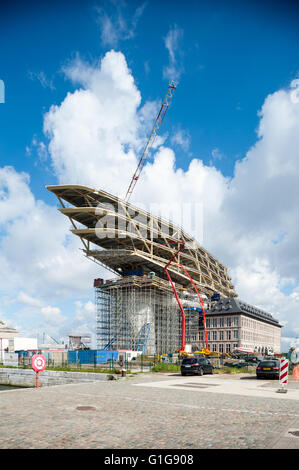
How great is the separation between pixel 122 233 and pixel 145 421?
192 feet

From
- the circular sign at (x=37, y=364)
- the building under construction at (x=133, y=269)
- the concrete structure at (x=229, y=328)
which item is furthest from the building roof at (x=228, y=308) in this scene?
the circular sign at (x=37, y=364)

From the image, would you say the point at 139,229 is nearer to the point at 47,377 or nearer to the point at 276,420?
the point at 47,377

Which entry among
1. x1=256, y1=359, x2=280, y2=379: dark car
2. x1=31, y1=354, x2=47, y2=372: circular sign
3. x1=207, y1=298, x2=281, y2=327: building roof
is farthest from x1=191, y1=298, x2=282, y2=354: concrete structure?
x1=31, y1=354, x2=47, y2=372: circular sign

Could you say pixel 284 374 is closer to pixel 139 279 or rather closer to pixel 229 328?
pixel 139 279

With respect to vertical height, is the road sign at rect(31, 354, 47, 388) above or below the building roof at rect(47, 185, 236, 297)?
below

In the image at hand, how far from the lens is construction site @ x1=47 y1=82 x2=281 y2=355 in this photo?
228 feet

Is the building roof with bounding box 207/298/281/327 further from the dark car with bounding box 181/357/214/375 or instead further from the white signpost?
the white signpost

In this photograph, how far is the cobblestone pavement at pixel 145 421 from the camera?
338 inches

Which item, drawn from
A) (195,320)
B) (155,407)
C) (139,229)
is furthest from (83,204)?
(155,407)

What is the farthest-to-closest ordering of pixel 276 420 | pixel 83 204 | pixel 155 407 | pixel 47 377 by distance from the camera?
pixel 83 204 < pixel 47 377 < pixel 155 407 < pixel 276 420

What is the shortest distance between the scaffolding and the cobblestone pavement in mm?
58094

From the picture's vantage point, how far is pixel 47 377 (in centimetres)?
3120

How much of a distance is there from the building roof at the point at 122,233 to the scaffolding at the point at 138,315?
4128 mm

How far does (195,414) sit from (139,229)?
62.7 m
